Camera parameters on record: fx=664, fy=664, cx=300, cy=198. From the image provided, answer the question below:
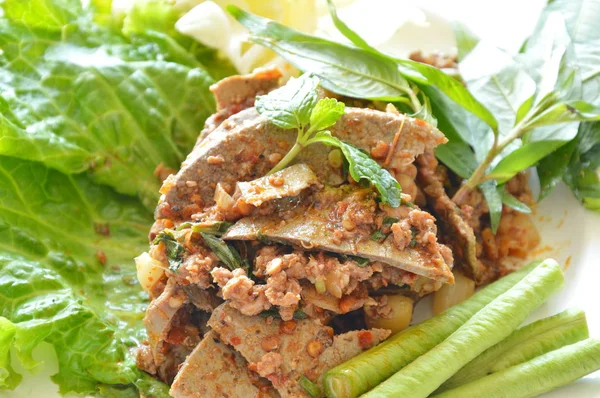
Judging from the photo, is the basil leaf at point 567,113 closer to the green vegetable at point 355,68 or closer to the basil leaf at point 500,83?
the basil leaf at point 500,83

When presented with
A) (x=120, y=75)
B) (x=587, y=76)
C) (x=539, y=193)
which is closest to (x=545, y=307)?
(x=539, y=193)

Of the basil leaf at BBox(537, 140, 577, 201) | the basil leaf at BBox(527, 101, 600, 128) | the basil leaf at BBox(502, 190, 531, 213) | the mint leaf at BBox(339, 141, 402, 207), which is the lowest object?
the basil leaf at BBox(502, 190, 531, 213)

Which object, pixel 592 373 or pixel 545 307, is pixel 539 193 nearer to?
pixel 545 307

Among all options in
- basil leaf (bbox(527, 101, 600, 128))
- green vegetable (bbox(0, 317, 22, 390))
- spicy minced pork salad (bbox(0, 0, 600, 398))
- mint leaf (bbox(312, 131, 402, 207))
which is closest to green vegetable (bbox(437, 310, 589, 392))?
spicy minced pork salad (bbox(0, 0, 600, 398))

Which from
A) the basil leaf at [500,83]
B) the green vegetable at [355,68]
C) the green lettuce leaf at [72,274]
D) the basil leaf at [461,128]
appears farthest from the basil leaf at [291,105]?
the green lettuce leaf at [72,274]

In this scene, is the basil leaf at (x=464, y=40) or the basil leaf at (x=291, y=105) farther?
the basil leaf at (x=464, y=40)

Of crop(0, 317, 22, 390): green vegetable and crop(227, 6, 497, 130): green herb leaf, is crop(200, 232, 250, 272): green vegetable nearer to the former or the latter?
crop(0, 317, 22, 390): green vegetable
